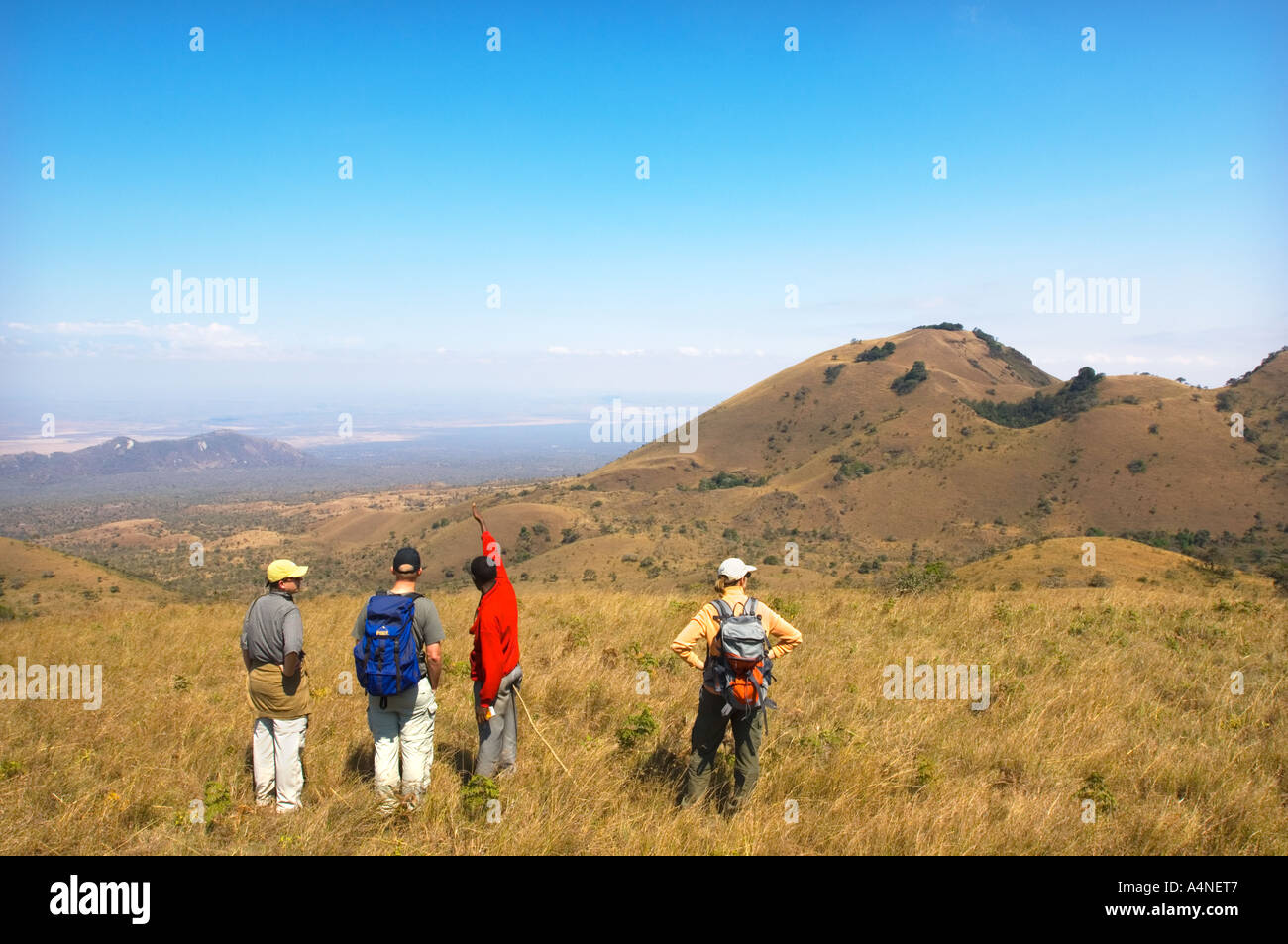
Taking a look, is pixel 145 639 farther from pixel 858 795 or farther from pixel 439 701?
pixel 858 795

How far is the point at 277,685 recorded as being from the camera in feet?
14.6

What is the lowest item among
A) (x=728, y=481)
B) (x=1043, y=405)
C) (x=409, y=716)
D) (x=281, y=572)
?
(x=728, y=481)

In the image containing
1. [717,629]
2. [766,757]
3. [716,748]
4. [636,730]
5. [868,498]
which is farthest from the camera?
[868,498]

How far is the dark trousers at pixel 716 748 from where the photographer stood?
4.30m

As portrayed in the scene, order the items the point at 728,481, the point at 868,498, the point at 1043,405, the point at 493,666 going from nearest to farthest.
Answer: the point at 493,666
the point at 868,498
the point at 728,481
the point at 1043,405

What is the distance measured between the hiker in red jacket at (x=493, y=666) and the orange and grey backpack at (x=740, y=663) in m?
1.49

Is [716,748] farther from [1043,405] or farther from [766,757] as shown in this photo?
[1043,405]

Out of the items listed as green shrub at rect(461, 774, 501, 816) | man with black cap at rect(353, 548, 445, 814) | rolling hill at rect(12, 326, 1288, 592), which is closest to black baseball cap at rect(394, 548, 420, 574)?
→ man with black cap at rect(353, 548, 445, 814)

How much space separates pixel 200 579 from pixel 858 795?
59907 mm

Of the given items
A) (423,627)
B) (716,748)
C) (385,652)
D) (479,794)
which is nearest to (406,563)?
(423,627)

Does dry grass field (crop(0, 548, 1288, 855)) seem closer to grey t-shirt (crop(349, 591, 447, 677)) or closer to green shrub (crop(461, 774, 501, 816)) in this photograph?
green shrub (crop(461, 774, 501, 816))

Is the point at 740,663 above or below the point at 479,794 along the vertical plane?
above

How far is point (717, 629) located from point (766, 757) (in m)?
1.55

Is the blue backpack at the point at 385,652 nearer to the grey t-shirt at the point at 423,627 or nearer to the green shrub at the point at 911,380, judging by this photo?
the grey t-shirt at the point at 423,627
